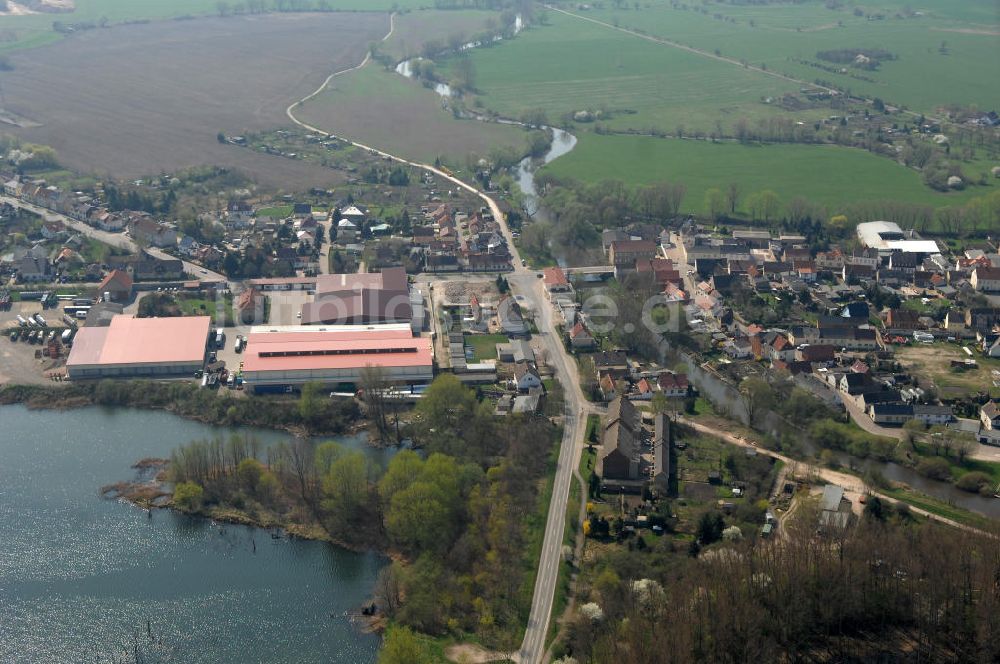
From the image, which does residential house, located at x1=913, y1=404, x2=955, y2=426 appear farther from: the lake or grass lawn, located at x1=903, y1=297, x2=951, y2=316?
the lake

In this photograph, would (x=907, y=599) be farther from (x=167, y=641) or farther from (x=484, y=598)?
(x=167, y=641)

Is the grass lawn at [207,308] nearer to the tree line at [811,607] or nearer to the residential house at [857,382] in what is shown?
the tree line at [811,607]

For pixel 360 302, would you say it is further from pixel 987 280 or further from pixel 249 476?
pixel 987 280

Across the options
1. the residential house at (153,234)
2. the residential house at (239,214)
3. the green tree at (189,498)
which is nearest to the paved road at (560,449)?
the green tree at (189,498)

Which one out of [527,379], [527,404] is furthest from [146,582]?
[527,379]

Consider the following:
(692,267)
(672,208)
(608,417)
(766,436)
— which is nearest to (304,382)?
(608,417)

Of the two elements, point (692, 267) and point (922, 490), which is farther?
point (692, 267)
